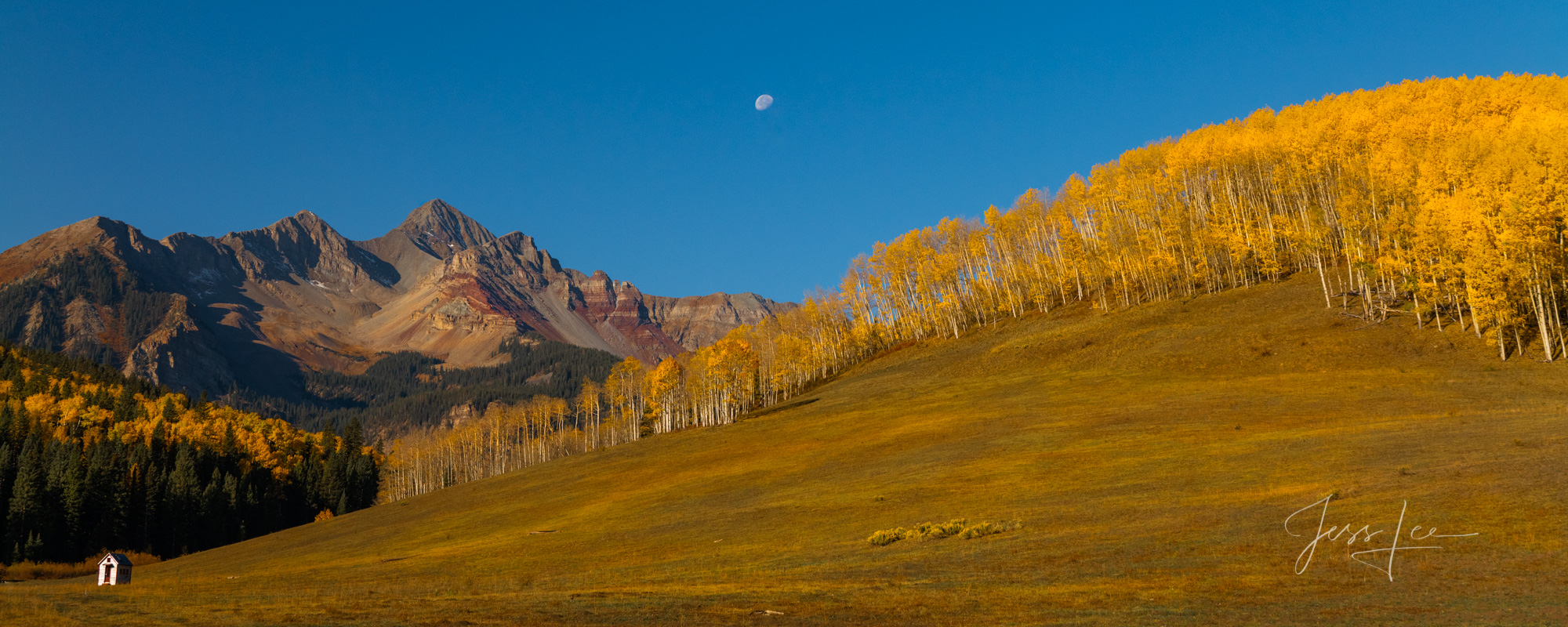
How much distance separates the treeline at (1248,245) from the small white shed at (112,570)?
262 ft

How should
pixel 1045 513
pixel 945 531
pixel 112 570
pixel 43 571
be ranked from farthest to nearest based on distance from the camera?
1. pixel 43 571
2. pixel 112 570
3. pixel 1045 513
4. pixel 945 531

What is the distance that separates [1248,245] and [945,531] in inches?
3590

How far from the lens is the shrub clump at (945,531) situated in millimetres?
32938

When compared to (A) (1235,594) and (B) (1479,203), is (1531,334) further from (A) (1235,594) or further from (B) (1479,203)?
(A) (1235,594)

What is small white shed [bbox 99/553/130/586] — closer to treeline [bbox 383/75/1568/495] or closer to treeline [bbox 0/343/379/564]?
treeline [bbox 0/343/379/564]

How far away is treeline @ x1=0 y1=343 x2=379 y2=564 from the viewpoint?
93.5 meters

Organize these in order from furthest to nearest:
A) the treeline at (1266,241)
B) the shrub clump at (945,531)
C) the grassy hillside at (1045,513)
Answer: the treeline at (1266,241)
the shrub clump at (945,531)
the grassy hillside at (1045,513)

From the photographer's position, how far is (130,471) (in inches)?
4210

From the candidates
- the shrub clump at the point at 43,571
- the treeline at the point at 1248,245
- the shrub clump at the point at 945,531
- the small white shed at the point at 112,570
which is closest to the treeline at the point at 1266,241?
the treeline at the point at 1248,245

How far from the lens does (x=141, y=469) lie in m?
107

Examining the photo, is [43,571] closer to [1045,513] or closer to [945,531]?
[945,531]

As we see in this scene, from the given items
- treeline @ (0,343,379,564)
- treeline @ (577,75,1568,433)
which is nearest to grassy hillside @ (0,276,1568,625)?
treeline @ (577,75,1568,433)

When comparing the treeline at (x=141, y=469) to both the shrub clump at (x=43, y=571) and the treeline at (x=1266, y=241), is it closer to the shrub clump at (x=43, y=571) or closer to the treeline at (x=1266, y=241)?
the shrub clump at (x=43, y=571)

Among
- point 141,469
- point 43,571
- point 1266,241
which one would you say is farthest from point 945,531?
point 141,469
